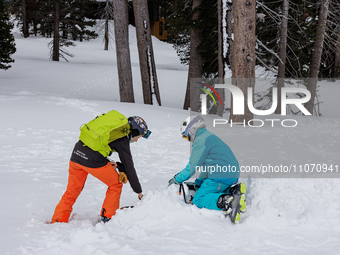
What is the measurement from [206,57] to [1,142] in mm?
8524

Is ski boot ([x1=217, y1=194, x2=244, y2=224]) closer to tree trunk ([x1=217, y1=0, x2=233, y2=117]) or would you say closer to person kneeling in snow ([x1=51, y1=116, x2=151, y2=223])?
person kneeling in snow ([x1=51, y1=116, x2=151, y2=223])

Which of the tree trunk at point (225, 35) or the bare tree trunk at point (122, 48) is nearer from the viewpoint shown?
the tree trunk at point (225, 35)

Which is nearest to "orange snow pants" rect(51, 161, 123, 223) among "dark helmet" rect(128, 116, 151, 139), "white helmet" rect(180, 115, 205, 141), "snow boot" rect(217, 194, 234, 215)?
"dark helmet" rect(128, 116, 151, 139)

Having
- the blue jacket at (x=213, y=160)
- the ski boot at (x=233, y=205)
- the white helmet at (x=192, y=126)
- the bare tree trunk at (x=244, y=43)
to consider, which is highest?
the bare tree trunk at (x=244, y=43)

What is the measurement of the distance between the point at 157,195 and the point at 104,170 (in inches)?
28.4

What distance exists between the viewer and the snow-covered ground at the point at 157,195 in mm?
3363

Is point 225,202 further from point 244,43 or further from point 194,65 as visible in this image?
point 194,65

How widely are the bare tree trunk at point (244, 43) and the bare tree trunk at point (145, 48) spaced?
181 inches

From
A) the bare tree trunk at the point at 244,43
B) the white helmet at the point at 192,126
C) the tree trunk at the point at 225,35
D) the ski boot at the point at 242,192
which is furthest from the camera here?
the tree trunk at the point at 225,35

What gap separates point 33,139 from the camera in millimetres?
7469

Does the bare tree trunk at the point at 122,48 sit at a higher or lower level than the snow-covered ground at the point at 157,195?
higher

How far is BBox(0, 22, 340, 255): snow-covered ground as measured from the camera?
336cm

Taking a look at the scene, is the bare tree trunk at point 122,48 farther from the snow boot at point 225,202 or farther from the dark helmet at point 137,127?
the snow boot at point 225,202

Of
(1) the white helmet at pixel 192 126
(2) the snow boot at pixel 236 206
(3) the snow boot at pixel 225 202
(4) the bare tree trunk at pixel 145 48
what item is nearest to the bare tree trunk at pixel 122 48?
(4) the bare tree trunk at pixel 145 48
